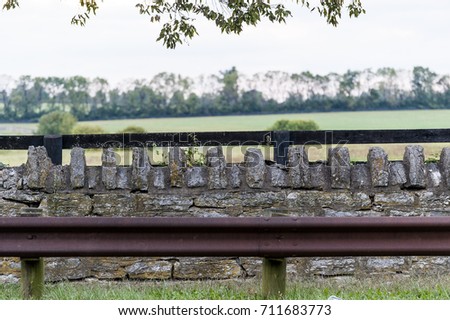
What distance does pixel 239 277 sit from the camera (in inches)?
295

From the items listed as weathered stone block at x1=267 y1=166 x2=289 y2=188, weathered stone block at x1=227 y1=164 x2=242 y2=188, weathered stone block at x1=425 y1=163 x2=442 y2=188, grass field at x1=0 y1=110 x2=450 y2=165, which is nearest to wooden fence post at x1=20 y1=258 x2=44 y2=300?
weathered stone block at x1=227 y1=164 x2=242 y2=188

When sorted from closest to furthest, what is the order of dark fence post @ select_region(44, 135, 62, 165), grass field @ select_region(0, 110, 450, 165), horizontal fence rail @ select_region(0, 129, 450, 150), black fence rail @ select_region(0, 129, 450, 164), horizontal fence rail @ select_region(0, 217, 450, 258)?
horizontal fence rail @ select_region(0, 217, 450, 258) < dark fence post @ select_region(44, 135, 62, 165) < black fence rail @ select_region(0, 129, 450, 164) < horizontal fence rail @ select_region(0, 129, 450, 150) < grass field @ select_region(0, 110, 450, 165)

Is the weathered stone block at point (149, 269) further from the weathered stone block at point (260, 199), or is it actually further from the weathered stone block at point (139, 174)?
the weathered stone block at point (260, 199)

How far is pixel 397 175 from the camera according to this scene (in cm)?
759

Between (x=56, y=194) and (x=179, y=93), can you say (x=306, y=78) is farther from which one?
(x=56, y=194)

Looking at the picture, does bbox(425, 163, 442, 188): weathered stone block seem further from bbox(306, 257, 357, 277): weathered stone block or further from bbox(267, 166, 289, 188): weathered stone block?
bbox(267, 166, 289, 188): weathered stone block

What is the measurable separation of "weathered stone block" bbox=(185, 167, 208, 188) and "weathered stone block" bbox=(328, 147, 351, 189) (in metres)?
1.23

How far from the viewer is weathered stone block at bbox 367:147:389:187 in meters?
7.55

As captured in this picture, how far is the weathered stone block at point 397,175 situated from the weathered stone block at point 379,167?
0.05m

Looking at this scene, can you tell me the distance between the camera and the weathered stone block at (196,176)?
7.54 metres

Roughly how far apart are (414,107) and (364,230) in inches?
1067

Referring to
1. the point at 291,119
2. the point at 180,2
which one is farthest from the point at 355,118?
the point at 180,2

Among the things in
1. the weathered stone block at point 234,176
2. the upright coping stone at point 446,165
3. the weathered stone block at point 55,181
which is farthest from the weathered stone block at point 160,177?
the upright coping stone at point 446,165
